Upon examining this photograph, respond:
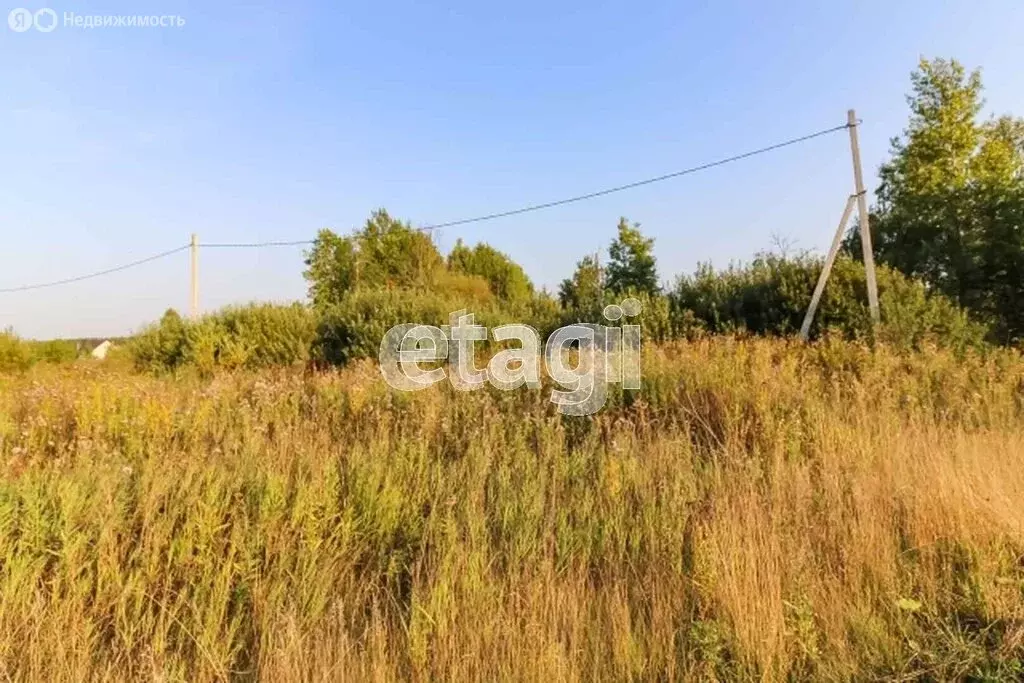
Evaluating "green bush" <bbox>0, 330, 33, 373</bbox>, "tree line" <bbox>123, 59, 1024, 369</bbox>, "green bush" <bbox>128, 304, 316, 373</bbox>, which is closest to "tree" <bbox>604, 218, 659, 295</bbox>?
"tree line" <bbox>123, 59, 1024, 369</bbox>

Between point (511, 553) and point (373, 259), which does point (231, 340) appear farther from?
point (373, 259)

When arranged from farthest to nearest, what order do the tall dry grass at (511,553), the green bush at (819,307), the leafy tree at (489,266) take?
the leafy tree at (489,266), the green bush at (819,307), the tall dry grass at (511,553)

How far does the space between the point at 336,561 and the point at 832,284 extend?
34.4 feet

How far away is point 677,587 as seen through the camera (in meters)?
2.42

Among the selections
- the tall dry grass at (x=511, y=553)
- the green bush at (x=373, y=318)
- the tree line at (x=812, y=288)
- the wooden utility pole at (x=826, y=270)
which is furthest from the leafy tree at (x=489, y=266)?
the tall dry grass at (x=511, y=553)

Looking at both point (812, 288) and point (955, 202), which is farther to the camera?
point (955, 202)

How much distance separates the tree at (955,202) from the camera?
15.9m

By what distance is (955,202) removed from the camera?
18844 millimetres

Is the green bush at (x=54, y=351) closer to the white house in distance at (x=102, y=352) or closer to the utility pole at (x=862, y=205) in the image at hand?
the white house in distance at (x=102, y=352)

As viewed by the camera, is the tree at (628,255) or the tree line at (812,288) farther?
the tree at (628,255)

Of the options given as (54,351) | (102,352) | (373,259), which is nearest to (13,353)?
(54,351)

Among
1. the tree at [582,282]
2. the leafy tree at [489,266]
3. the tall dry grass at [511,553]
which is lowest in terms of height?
the tall dry grass at [511,553]

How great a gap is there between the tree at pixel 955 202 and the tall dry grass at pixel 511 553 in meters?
14.7

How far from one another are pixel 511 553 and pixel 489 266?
29.3m
